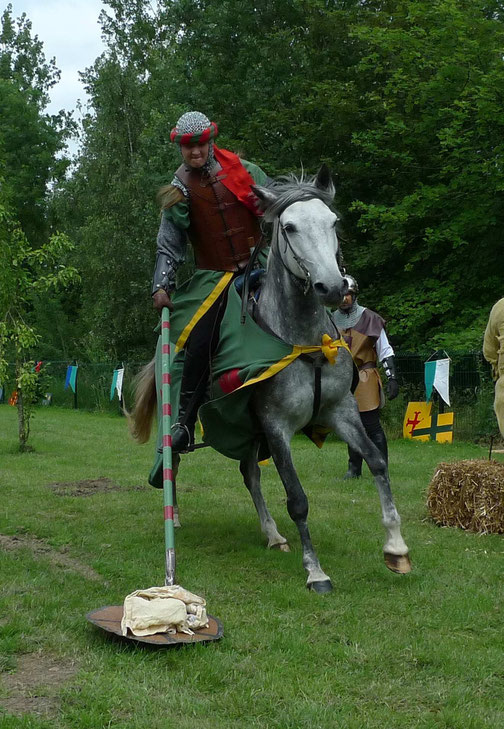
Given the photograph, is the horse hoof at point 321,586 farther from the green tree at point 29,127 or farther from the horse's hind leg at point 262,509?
the green tree at point 29,127

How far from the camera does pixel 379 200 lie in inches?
886

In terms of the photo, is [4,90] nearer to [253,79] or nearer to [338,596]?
[253,79]

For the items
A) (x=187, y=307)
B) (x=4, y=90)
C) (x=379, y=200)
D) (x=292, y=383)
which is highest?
(x=4, y=90)

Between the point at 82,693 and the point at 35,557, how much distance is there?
2.78 meters

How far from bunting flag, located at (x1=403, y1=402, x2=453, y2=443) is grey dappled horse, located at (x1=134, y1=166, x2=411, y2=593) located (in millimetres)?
9854

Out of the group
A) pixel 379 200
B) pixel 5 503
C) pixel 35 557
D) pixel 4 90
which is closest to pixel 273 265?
pixel 35 557

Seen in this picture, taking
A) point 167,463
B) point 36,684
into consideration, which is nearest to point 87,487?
point 167,463

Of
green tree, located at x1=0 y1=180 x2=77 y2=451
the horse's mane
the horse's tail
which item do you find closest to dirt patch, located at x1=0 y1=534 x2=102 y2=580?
the horse's tail

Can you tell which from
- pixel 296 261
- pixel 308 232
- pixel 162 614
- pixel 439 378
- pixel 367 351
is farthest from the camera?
pixel 439 378

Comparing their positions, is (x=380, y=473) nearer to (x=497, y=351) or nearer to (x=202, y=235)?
(x=202, y=235)

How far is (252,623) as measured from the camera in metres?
4.46

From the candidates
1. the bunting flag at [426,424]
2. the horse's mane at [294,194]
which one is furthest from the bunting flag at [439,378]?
the horse's mane at [294,194]

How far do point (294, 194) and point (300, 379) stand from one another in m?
1.20

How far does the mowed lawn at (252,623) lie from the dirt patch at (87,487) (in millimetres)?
431
